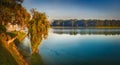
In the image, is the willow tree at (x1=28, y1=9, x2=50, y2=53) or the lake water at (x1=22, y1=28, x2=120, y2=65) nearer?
the lake water at (x1=22, y1=28, x2=120, y2=65)

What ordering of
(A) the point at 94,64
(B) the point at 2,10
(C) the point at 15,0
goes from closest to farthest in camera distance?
(A) the point at 94,64 → (B) the point at 2,10 → (C) the point at 15,0

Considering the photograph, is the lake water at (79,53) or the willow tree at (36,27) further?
the willow tree at (36,27)

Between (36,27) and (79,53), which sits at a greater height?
(36,27)

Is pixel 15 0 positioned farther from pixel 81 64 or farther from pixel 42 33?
pixel 81 64

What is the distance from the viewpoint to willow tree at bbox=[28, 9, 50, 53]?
144ft

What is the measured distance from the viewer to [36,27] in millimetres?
44062

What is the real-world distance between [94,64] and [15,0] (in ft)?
82.7

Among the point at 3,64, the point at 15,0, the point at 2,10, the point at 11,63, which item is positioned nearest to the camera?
the point at 3,64

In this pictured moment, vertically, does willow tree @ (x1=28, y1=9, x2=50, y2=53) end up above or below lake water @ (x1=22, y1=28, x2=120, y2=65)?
above

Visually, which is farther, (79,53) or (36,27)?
(79,53)

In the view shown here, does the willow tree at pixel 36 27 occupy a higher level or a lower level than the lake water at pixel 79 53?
higher

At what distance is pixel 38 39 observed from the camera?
44.0 m

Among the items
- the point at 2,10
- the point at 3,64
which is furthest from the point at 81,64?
the point at 2,10

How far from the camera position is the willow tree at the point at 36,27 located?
43750 millimetres
